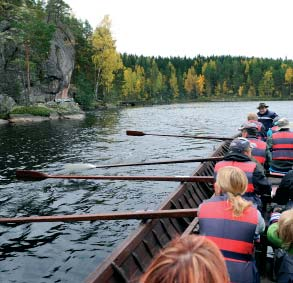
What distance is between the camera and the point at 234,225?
373 cm

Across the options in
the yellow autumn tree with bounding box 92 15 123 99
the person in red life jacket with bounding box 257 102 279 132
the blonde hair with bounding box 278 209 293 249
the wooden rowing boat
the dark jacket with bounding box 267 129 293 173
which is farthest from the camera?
the yellow autumn tree with bounding box 92 15 123 99

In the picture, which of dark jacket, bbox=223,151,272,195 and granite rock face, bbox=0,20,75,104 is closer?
dark jacket, bbox=223,151,272,195

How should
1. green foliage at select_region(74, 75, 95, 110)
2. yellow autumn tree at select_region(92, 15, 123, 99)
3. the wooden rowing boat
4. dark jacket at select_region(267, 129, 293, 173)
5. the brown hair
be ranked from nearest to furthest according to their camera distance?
the brown hair → the wooden rowing boat → dark jacket at select_region(267, 129, 293, 173) → green foliage at select_region(74, 75, 95, 110) → yellow autumn tree at select_region(92, 15, 123, 99)

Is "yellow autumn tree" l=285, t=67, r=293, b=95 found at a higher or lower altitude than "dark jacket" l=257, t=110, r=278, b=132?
higher

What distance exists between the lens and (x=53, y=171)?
1538cm

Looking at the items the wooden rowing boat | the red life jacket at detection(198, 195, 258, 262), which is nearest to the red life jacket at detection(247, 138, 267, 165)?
the wooden rowing boat

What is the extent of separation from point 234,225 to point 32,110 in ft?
141

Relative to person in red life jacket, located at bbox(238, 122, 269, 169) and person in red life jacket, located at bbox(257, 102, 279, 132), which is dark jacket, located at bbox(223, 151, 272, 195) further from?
person in red life jacket, located at bbox(257, 102, 279, 132)

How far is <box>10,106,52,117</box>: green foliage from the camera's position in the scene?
140 ft

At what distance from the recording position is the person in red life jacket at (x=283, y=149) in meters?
8.07

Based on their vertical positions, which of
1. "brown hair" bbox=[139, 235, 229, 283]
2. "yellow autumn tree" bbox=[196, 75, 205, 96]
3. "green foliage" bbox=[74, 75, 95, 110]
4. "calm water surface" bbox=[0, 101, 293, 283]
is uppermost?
"yellow autumn tree" bbox=[196, 75, 205, 96]

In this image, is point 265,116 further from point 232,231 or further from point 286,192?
point 232,231

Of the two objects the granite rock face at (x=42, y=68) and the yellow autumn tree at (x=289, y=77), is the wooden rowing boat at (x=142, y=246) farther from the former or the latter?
the yellow autumn tree at (x=289, y=77)

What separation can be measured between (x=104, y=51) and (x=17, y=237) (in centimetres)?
6157
